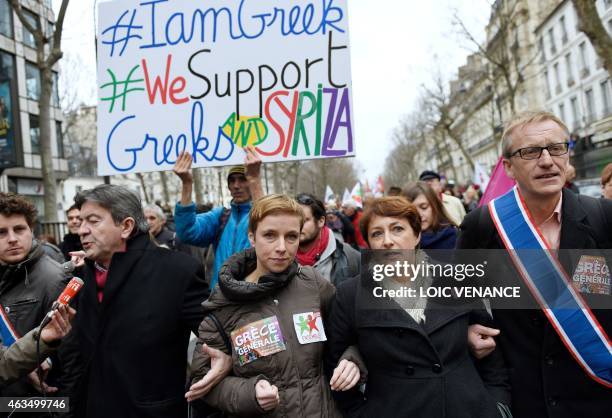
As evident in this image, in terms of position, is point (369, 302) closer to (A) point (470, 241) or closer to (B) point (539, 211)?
(A) point (470, 241)

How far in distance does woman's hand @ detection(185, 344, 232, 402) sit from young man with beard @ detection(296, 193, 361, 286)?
1.48 meters

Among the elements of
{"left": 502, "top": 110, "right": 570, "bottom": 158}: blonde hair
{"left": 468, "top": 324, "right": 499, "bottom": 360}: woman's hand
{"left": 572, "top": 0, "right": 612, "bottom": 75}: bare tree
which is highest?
{"left": 572, "top": 0, "right": 612, "bottom": 75}: bare tree

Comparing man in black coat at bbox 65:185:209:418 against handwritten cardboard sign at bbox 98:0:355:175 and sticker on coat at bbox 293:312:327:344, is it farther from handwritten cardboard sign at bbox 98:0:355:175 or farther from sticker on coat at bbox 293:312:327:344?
handwritten cardboard sign at bbox 98:0:355:175

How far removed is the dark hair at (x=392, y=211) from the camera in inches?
84.9

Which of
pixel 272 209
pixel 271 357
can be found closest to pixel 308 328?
pixel 271 357

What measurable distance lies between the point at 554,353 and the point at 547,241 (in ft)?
1.38

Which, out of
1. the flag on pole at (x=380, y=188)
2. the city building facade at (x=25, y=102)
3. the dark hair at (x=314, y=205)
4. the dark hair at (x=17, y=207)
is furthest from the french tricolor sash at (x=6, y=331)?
the city building facade at (x=25, y=102)

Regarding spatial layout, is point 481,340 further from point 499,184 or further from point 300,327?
point 499,184

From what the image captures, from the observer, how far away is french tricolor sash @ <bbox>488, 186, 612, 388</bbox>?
5.60 ft

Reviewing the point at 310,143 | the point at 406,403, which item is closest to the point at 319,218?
the point at 310,143

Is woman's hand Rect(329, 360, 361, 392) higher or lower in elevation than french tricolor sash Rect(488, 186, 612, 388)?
lower

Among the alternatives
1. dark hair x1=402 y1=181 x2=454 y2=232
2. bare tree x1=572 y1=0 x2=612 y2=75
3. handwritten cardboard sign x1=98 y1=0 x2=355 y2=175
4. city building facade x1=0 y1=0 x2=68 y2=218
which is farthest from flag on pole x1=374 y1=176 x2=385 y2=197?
handwritten cardboard sign x1=98 y1=0 x2=355 y2=175

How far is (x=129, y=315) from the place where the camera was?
2.29 m

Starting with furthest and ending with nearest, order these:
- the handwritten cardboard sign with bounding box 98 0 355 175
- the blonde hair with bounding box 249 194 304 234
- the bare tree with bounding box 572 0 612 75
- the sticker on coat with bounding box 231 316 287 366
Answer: the bare tree with bounding box 572 0 612 75 < the handwritten cardboard sign with bounding box 98 0 355 175 < the blonde hair with bounding box 249 194 304 234 < the sticker on coat with bounding box 231 316 287 366
